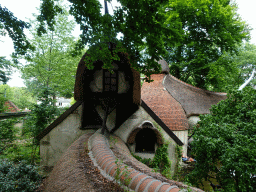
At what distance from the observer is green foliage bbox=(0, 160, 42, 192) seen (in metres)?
3.85

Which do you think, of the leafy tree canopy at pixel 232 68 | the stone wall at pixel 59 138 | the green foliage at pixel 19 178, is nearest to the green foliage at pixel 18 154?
the stone wall at pixel 59 138

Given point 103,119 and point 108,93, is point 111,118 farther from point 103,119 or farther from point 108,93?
point 108,93

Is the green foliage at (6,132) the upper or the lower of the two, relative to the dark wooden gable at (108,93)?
lower

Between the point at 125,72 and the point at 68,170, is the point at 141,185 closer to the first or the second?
the point at 68,170

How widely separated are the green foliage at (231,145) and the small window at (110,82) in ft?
13.7

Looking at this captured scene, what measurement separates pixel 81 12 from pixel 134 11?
57.7 inches

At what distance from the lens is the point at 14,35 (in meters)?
4.27

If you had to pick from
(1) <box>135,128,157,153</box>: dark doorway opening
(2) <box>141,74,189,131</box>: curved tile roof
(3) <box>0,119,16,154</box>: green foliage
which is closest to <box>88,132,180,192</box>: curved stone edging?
(1) <box>135,128,157,153</box>: dark doorway opening

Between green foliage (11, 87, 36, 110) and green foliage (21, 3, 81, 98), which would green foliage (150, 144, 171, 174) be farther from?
green foliage (21, 3, 81, 98)

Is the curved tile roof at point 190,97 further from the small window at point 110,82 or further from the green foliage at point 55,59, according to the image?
the green foliage at point 55,59

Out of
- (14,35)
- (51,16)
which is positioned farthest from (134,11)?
(14,35)

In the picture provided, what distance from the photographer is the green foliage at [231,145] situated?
3.97 m

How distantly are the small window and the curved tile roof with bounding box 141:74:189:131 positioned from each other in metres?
5.13

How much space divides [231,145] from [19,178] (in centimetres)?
642
